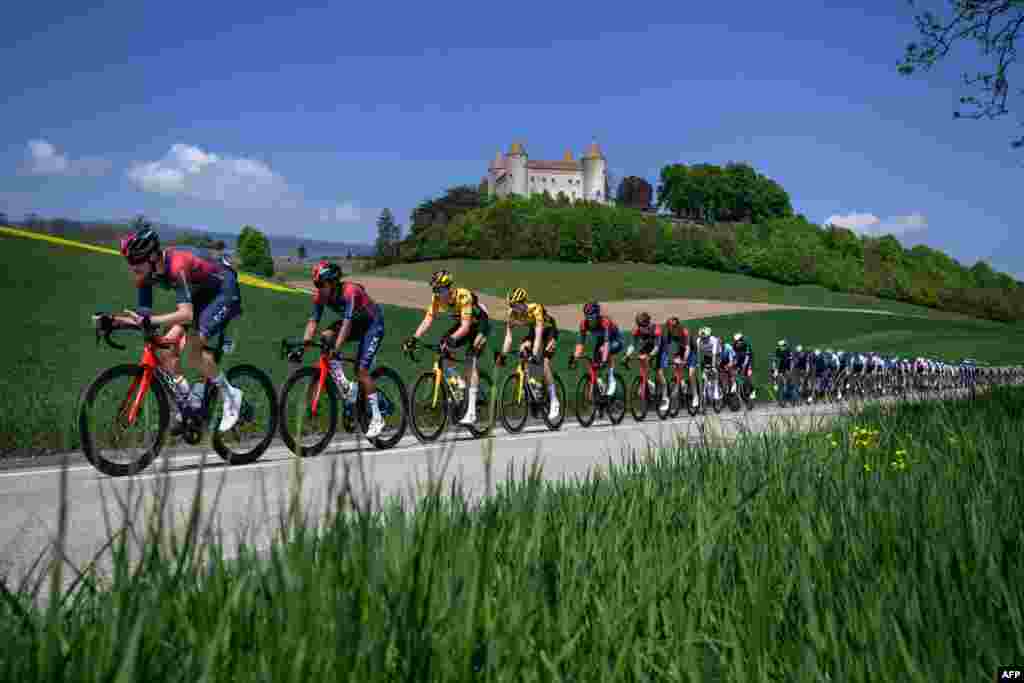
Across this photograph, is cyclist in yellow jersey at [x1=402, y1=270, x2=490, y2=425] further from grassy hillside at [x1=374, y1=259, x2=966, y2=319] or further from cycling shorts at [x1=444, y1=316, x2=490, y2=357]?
grassy hillside at [x1=374, y1=259, x2=966, y2=319]

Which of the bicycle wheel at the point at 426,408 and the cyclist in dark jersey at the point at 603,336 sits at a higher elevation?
the cyclist in dark jersey at the point at 603,336

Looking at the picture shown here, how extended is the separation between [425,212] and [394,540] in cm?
14352

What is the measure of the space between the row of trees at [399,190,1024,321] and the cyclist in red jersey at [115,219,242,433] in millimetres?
87740

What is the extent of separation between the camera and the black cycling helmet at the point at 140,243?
7723 millimetres

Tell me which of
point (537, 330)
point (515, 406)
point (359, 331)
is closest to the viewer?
point (359, 331)

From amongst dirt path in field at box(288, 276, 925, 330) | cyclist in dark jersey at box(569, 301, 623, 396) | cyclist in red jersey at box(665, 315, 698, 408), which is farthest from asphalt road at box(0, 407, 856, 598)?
dirt path in field at box(288, 276, 925, 330)

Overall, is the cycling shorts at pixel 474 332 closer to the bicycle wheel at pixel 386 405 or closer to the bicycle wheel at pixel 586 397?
the bicycle wheel at pixel 386 405

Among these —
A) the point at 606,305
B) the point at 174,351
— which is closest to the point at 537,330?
the point at 174,351

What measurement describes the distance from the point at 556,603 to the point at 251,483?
5.48 m

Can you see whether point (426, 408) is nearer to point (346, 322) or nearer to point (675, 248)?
point (346, 322)

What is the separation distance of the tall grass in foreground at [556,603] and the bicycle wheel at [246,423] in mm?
6282

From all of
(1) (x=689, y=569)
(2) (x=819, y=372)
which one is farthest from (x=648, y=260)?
(1) (x=689, y=569)

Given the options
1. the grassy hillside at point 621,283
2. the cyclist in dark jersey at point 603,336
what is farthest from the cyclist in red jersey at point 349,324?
the grassy hillside at point 621,283

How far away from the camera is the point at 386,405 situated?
10.8m
